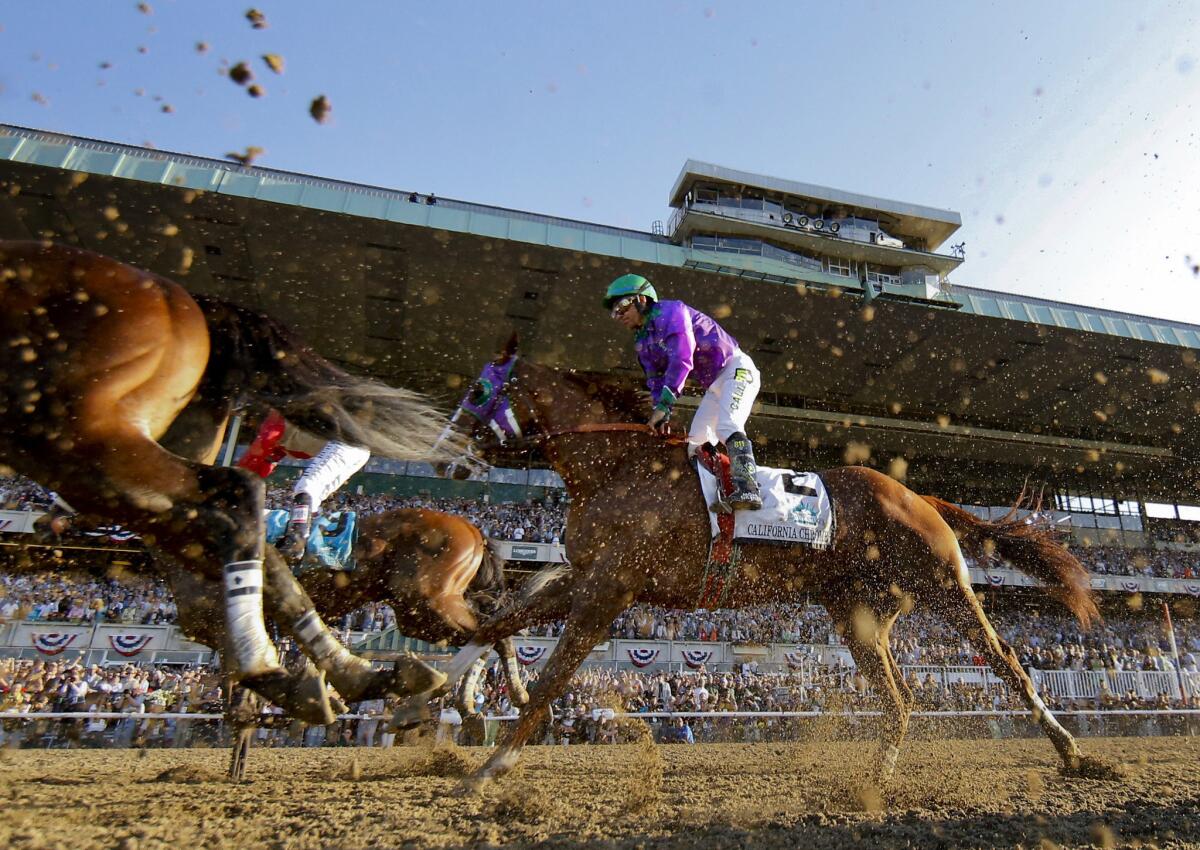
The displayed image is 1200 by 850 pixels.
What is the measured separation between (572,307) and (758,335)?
5229mm

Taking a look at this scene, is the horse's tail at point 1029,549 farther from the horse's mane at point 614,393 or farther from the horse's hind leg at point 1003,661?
the horse's mane at point 614,393

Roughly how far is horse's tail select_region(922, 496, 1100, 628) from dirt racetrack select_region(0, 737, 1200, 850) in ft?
3.73

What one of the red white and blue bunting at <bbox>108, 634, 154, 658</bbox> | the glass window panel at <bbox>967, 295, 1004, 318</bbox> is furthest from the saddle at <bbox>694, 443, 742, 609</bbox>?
the glass window panel at <bbox>967, 295, 1004, 318</bbox>

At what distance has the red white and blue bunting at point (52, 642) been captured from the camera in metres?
11.6

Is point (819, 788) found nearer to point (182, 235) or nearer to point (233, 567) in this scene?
point (233, 567)

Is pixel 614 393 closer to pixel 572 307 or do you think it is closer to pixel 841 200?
pixel 572 307

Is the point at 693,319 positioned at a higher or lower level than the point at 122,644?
higher

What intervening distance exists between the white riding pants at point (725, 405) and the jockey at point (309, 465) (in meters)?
1.98

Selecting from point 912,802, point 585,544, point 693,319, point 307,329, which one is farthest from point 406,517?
point 307,329

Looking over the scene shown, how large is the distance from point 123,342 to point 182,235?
15580 millimetres

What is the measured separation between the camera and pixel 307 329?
18875 millimetres

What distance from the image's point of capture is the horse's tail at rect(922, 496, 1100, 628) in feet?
16.5

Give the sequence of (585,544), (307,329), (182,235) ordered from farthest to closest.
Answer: (307,329) < (182,235) < (585,544)

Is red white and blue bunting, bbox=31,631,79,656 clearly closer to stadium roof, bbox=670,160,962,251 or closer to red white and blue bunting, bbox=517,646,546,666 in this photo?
red white and blue bunting, bbox=517,646,546,666
